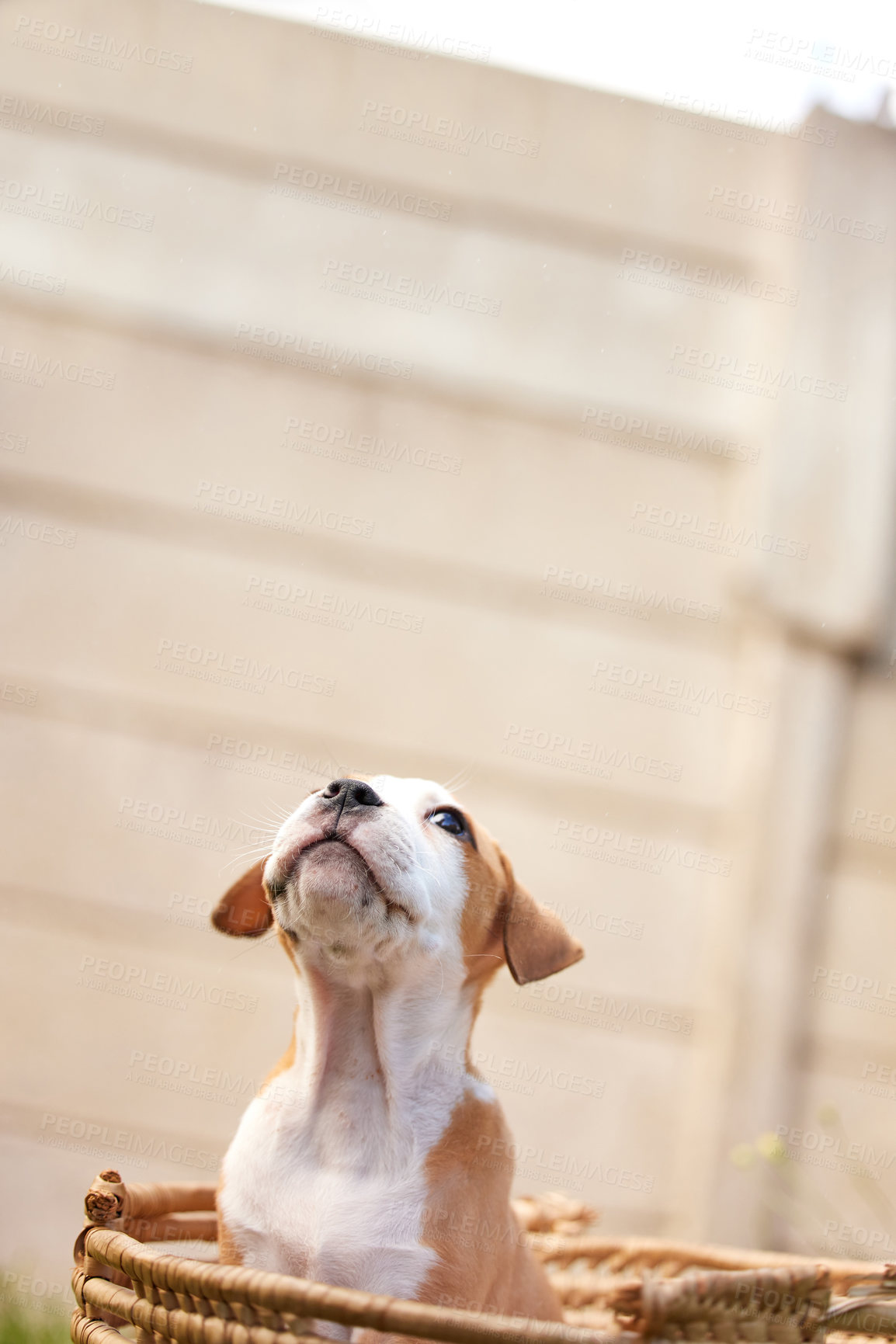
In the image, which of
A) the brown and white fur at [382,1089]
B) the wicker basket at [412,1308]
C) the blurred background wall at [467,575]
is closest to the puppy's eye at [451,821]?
the brown and white fur at [382,1089]

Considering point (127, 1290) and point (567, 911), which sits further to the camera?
point (567, 911)

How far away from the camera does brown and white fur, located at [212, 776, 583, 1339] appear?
35.6 inches

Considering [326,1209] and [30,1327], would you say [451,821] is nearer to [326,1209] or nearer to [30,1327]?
[326,1209]

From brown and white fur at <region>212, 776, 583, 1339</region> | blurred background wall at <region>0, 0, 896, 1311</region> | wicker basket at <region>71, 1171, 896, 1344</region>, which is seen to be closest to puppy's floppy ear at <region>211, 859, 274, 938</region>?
brown and white fur at <region>212, 776, 583, 1339</region>

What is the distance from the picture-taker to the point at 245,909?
1.16 m

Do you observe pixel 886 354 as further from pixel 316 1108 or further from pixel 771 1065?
pixel 316 1108

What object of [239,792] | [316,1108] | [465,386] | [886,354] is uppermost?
[886,354]

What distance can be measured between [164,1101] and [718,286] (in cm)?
202

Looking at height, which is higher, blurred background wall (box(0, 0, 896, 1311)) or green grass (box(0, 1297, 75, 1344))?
blurred background wall (box(0, 0, 896, 1311))

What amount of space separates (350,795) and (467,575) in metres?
1.20

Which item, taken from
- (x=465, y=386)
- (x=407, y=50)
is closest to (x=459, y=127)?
(x=407, y=50)

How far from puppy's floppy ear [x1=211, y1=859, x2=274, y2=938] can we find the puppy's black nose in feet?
0.63

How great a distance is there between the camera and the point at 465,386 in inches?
86.3

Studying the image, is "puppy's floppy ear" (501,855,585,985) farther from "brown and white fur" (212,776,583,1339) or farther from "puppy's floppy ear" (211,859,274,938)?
"puppy's floppy ear" (211,859,274,938)
